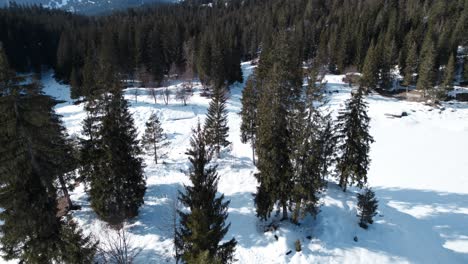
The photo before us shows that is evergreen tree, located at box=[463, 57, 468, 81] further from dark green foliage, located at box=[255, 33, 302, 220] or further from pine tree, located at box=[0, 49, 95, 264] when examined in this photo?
pine tree, located at box=[0, 49, 95, 264]

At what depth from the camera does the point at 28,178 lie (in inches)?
546

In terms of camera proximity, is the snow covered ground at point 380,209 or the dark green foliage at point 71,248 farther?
the snow covered ground at point 380,209

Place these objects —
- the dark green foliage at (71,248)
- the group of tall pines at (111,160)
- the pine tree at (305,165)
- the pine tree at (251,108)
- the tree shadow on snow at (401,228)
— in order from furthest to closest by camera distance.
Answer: the pine tree at (251,108)
the group of tall pines at (111,160)
the pine tree at (305,165)
the tree shadow on snow at (401,228)
the dark green foliage at (71,248)

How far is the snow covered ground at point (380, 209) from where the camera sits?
1862cm

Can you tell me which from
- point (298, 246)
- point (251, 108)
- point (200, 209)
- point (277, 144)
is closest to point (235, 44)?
point (251, 108)

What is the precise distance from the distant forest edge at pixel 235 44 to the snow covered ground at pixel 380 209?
23.4m

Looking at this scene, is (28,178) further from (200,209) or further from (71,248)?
(200,209)

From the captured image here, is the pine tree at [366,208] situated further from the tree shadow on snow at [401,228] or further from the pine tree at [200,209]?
the pine tree at [200,209]

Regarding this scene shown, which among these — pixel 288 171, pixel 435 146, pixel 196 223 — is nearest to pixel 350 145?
pixel 288 171

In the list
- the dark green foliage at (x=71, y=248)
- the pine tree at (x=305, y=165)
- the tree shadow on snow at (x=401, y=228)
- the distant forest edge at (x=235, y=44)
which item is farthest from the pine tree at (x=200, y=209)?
the distant forest edge at (x=235, y=44)

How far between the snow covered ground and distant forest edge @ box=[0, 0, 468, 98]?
23413mm

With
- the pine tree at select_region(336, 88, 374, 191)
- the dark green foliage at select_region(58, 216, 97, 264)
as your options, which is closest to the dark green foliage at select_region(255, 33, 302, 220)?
the pine tree at select_region(336, 88, 374, 191)

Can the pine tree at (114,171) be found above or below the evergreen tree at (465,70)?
below

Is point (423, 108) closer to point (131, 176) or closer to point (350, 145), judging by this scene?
point (350, 145)
